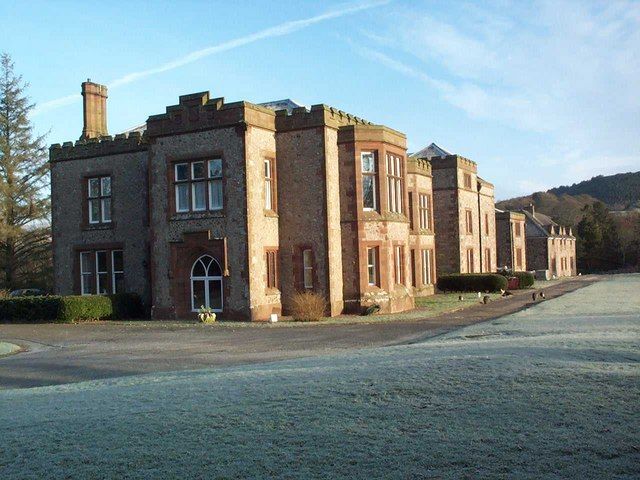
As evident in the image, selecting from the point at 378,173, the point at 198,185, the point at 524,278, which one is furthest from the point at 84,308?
the point at 524,278

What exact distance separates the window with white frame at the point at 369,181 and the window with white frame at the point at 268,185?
387cm

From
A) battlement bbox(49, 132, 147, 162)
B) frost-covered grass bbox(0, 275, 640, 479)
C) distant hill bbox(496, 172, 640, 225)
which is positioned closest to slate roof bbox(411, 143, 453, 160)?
battlement bbox(49, 132, 147, 162)

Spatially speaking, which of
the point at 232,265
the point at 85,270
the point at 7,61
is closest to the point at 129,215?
the point at 85,270

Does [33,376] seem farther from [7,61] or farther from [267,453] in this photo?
[7,61]

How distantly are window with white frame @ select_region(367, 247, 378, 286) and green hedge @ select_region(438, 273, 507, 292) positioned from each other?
16.1m

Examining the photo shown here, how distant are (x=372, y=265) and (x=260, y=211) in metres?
5.39

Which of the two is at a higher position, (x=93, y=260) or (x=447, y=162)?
(x=447, y=162)

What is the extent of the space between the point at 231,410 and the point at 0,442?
7.70ft

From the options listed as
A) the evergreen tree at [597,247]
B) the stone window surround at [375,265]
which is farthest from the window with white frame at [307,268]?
the evergreen tree at [597,247]

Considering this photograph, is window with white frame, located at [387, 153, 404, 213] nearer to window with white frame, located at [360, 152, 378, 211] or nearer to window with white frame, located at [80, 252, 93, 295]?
window with white frame, located at [360, 152, 378, 211]

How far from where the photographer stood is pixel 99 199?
3366 cm

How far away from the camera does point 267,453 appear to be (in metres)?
6.23

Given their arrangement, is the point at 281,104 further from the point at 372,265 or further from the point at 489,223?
the point at 489,223

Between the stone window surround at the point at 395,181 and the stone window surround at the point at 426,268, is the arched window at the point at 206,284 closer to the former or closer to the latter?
the stone window surround at the point at 395,181
